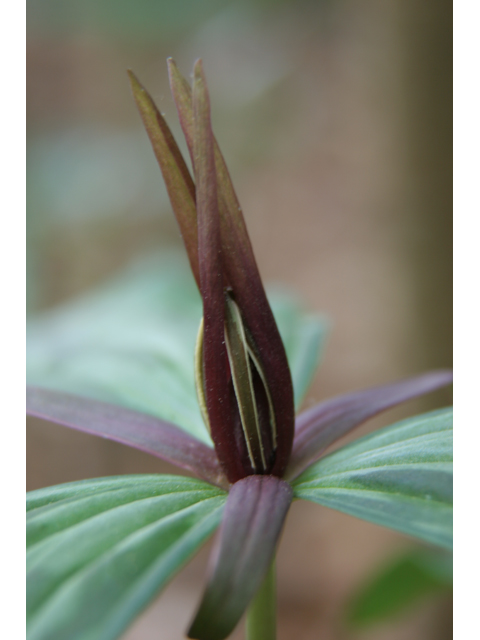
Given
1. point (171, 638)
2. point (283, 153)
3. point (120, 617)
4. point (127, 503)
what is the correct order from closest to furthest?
point (120, 617)
point (127, 503)
point (171, 638)
point (283, 153)

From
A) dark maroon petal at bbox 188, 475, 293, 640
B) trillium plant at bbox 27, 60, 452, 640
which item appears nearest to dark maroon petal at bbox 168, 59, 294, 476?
trillium plant at bbox 27, 60, 452, 640

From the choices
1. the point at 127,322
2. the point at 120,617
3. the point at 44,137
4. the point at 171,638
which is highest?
the point at 44,137

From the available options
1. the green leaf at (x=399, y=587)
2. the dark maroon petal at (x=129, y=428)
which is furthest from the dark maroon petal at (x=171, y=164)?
the green leaf at (x=399, y=587)

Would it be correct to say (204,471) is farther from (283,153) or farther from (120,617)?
(283,153)

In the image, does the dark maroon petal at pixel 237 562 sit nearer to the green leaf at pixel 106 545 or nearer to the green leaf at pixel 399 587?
the green leaf at pixel 106 545

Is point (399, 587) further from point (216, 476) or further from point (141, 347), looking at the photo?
point (216, 476)

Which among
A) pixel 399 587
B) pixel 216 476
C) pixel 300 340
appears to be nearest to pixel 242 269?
pixel 216 476
